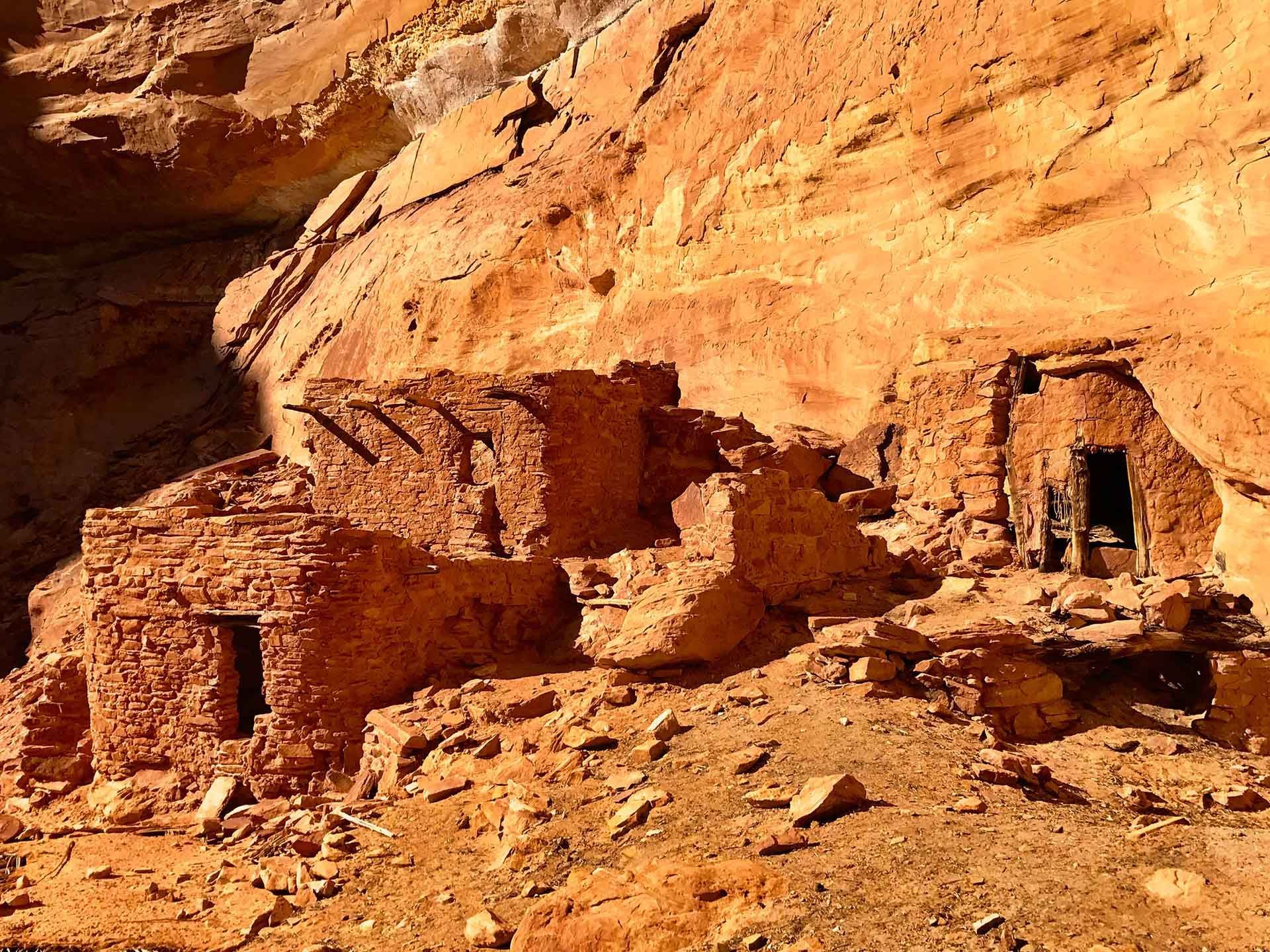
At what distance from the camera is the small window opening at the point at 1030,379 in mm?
9891

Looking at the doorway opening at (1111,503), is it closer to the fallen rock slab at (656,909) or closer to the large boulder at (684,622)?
the large boulder at (684,622)

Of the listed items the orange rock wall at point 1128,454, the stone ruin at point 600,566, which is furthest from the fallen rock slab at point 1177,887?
the orange rock wall at point 1128,454

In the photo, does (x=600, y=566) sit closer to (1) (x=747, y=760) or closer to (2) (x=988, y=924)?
(1) (x=747, y=760)

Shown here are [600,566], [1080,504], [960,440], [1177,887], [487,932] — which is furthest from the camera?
[960,440]

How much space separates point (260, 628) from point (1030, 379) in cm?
760

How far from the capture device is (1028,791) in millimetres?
5523

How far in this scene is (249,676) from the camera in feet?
27.9

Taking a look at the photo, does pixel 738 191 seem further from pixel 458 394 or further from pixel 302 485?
pixel 302 485

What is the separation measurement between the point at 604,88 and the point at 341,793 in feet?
45.7

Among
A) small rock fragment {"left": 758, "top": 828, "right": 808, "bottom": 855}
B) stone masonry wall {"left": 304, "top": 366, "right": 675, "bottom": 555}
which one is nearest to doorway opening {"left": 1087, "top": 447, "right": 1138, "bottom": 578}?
stone masonry wall {"left": 304, "top": 366, "right": 675, "bottom": 555}

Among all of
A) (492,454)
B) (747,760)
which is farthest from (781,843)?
(492,454)

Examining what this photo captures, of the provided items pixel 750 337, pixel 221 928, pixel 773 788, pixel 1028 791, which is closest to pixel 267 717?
pixel 221 928

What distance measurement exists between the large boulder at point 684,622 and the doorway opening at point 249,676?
295 cm

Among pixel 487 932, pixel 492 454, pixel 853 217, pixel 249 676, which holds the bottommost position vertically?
pixel 487 932
